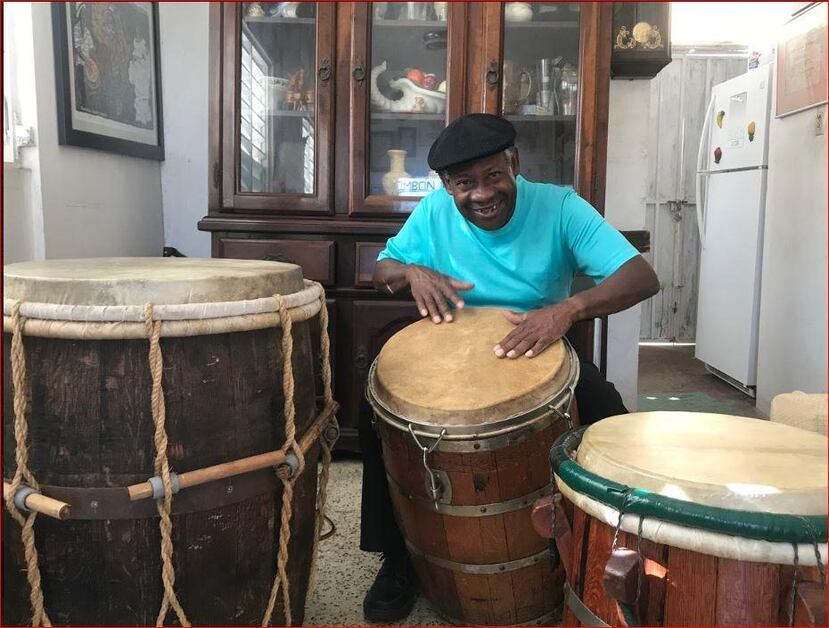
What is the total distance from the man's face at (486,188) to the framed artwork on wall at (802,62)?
0.63 meters

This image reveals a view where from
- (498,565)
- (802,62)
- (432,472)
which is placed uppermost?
(802,62)

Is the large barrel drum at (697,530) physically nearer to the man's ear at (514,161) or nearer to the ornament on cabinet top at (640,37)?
the man's ear at (514,161)

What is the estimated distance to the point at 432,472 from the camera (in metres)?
1.19

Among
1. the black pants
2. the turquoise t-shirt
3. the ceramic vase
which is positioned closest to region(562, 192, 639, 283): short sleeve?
the turquoise t-shirt

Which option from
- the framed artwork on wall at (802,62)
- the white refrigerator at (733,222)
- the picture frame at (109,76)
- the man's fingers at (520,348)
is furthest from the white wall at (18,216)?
the white refrigerator at (733,222)

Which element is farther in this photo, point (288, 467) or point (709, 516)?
point (288, 467)

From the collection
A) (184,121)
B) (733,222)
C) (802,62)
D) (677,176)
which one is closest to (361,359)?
(184,121)

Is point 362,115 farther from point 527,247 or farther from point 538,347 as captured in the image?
point 538,347

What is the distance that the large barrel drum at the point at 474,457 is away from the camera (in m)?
1.14

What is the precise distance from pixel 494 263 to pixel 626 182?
1.32m

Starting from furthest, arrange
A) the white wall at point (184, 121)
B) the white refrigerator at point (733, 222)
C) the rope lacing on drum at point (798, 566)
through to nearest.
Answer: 1. the white refrigerator at point (733, 222)
2. the white wall at point (184, 121)
3. the rope lacing on drum at point (798, 566)

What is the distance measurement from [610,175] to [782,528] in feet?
7.34

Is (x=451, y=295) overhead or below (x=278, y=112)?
below

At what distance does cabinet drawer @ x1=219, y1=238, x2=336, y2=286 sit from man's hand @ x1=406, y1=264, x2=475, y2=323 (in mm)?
822
